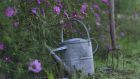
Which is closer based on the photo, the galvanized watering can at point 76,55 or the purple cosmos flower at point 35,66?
the purple cosmos flower at point 35,66

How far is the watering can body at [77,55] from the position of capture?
4.56 m

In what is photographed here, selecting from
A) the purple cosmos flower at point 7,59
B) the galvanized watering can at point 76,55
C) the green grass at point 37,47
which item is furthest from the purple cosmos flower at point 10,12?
the galvanized watering can at point 76,55

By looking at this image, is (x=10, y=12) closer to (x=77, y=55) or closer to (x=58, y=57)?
(x=58, y=57)

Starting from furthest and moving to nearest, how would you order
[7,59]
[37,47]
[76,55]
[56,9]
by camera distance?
[56,9], [76,55], [37,47], [7,59]

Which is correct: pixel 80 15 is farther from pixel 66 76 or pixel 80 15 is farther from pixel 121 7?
pixel 121 7

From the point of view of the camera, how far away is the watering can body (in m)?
4.56

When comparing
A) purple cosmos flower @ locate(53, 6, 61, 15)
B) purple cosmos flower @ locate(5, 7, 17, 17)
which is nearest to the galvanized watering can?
purple cosmos flower @ locate(53, 6, 61, 15)

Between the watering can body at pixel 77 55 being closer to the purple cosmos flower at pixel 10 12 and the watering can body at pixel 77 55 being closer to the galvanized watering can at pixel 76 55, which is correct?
the galvanized watering can at pixel 76 55

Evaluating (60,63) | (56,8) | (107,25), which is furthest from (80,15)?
(107,25)

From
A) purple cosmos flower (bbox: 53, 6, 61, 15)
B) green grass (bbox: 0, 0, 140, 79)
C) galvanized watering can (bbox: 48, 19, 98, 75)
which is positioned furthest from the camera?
purple cosmos flower (bbox: 53, 6, 61, 15)

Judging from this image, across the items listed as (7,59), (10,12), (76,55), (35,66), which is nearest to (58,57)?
(76,55)

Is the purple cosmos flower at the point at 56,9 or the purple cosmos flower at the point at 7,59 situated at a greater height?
the purple cosmos flower at the point at 56,9

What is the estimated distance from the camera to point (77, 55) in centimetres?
461

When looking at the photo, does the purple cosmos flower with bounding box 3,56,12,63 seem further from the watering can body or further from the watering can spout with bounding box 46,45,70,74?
the watering can body
